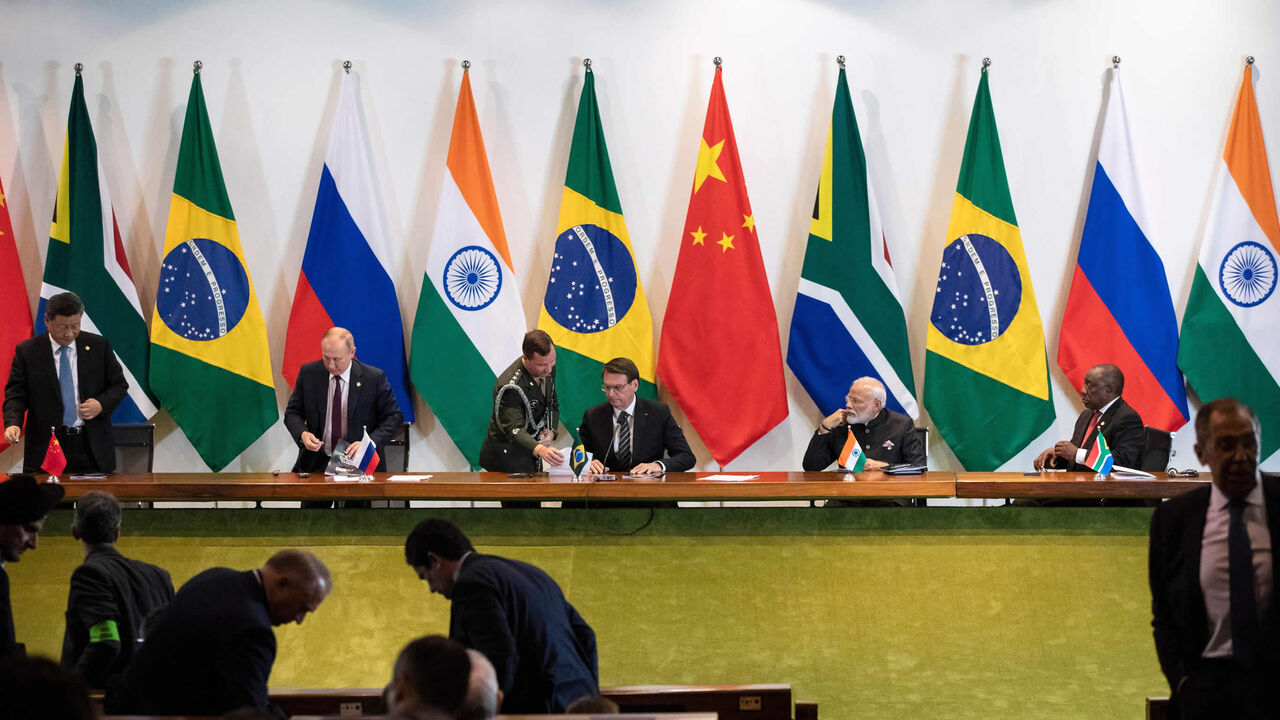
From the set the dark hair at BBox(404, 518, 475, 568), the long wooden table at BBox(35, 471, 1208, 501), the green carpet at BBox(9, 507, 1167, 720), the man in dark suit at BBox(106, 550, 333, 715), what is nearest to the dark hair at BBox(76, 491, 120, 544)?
the man in dark suit at BBox(106, 550, 333, 715)

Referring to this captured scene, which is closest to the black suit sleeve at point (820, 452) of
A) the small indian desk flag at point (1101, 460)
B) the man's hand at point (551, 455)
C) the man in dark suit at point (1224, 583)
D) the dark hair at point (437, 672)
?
the small indian desk flag at point (1101, 460)

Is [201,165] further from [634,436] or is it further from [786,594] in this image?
[786,594]

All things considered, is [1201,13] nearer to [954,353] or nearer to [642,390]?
[954,353]

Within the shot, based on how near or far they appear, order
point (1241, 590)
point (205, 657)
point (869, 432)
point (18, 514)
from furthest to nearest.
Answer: point (869, 432) < point (18, 514) < point (205, 657) < point (1241, 590)

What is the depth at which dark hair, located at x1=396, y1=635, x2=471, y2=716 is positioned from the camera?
209 cm

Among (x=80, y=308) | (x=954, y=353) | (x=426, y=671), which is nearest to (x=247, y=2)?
(x=80, y=308)

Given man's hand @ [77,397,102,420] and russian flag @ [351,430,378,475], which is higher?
man's hand @ [77,397,102,420]

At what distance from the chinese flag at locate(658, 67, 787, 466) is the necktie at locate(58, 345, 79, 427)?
3.19 meters

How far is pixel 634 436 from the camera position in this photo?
5.70 meters

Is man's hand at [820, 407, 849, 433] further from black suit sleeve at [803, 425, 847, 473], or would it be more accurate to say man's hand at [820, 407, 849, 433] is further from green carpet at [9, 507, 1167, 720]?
green carpet at [9, 507, 1167, 720]

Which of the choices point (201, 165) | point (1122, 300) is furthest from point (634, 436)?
point (201, 165)

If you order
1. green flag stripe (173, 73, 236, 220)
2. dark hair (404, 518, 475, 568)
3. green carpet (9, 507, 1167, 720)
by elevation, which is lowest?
green carpet (9, 507, 1167, 720)

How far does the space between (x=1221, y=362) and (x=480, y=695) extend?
19.1 feet

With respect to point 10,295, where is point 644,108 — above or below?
above
